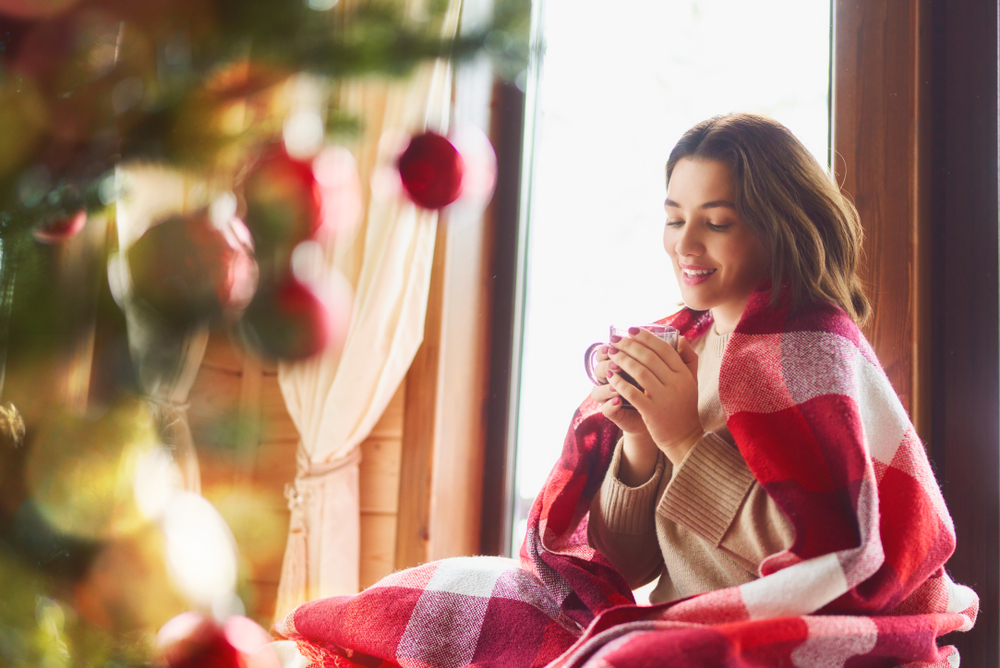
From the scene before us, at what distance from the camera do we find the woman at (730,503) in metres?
0.77

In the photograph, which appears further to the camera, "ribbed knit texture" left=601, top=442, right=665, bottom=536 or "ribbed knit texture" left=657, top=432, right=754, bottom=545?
"ribbed knit texture" left=601, top=442, right=665, bottom=536

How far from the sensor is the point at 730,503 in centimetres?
95

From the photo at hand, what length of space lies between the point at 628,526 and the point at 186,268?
0.94 metres

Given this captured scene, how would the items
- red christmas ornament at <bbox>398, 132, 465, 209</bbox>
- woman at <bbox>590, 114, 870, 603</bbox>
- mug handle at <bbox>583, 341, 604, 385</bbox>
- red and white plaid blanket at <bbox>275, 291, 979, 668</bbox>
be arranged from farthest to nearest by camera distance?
1. mug handle at <bbox>583, 341, 604, 385</bbox>
2. woman at <bbox>590, 114, 870, 603</bbox>
3. red and white plaid blanket at <bbox>275, 291, 979, 668</bbox>
4. red christmas ornament at <bbox>398, 132, 465, 209</bbox>

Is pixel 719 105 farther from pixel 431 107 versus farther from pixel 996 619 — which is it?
pixel 996 619

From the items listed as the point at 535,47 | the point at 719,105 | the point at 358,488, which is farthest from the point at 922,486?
the point at 358,488

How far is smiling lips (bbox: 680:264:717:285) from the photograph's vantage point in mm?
1123

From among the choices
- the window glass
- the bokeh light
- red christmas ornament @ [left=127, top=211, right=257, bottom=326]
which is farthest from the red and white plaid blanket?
the window glass

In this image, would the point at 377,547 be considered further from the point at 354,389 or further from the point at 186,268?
the point at 186,268

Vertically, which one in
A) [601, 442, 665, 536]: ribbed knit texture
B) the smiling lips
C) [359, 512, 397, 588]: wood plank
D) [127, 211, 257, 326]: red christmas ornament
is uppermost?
the smiling lips

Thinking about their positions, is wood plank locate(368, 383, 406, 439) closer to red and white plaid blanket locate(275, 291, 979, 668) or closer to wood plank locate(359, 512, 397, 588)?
wood plank locate(359, 512, 397, 588)

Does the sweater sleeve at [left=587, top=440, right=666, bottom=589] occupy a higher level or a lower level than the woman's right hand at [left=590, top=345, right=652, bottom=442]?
lower

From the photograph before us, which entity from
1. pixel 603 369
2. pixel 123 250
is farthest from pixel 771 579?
pixel 123 250

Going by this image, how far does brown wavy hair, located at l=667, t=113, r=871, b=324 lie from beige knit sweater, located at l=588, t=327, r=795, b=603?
178mm
